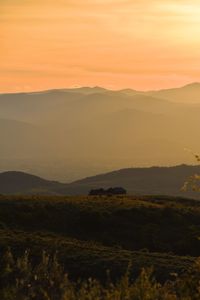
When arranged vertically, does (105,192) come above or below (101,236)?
above

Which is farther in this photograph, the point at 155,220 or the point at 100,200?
the point at 100,200

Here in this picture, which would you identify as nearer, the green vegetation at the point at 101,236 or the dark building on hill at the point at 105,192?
the green vegetation at the point at 101,236

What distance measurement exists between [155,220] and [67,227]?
8969mm

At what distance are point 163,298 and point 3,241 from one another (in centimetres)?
2322

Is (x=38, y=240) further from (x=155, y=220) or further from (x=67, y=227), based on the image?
(x=155, y=220)

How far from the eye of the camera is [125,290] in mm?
16156

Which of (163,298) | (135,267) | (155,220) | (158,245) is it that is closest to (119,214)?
(155,220)

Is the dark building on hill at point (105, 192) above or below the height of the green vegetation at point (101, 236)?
above

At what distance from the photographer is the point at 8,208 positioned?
56.2 metres

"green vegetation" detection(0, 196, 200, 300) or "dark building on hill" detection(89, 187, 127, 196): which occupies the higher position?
"dark building on hill" detection(89, 187, 127, 196)

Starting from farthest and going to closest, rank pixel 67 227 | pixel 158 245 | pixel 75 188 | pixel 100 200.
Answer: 1. pixel 75 188
2. pixel 100 200
3. pixel 67 227
4. pixel 158 245

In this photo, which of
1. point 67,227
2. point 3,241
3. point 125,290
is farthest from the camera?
point 67,227

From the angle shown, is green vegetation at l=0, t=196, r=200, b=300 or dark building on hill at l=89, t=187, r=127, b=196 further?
dark building on hill at l=89, t=187, r=127, b=196

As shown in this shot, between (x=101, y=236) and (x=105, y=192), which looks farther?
(x=105, y=192)
